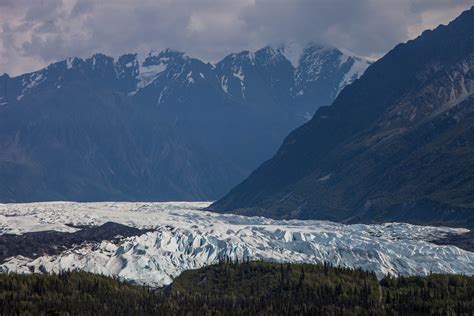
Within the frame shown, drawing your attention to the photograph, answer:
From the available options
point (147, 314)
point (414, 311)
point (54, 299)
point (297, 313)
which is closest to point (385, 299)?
point (414, 311)

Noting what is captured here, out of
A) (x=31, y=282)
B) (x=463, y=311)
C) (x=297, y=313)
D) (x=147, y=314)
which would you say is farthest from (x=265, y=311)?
(x=31, y=282)

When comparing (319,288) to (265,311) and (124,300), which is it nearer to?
(265,311)

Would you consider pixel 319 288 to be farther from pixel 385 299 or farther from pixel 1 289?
pixel 1 289

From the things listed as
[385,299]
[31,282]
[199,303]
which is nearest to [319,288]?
[385,299]

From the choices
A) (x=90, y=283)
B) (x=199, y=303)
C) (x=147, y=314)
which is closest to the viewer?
(x=147, y=314)

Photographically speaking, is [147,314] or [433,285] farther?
[433,285]

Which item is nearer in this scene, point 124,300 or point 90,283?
point 124,300

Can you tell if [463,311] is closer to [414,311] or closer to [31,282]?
[414,311]

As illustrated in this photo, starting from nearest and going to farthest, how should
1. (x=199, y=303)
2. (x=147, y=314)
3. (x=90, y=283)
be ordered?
(x=147, y=314) < (x=199, y=303) < (x=90, y=283)
